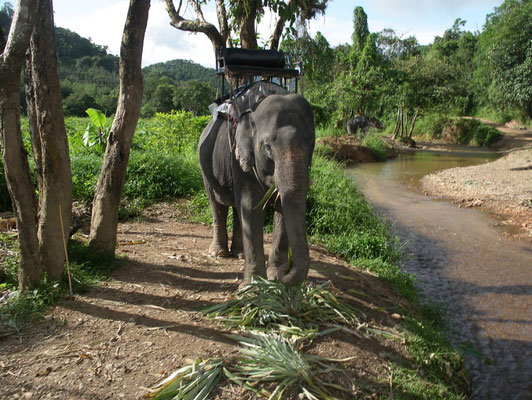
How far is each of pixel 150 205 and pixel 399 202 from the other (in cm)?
693

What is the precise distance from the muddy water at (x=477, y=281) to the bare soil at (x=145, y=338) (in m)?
0.92

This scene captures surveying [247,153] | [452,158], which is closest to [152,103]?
[452,158]

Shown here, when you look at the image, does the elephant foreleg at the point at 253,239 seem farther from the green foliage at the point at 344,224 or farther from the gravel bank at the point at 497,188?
the gravel bank at the point at 497,188

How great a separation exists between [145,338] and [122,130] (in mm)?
2374

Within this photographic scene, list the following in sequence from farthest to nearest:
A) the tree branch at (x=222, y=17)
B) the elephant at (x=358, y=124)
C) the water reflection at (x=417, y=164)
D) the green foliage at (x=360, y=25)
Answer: the green foliage at (x=360, y=25) < the elephant at (x=358, y=124) < the water reflection at (x=417, y=164) < the tree branch at (x=222, y=17)

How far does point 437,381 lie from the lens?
3568mm

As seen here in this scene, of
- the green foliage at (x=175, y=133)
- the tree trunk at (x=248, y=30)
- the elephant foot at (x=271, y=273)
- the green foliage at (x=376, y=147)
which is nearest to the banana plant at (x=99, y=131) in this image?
the green foliage at (x=175, y=133)

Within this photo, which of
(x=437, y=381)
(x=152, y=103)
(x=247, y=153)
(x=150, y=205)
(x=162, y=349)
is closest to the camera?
(x=162, y=349)

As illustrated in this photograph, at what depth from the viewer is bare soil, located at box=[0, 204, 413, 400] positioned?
2.97 meters

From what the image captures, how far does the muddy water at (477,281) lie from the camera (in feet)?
14.0

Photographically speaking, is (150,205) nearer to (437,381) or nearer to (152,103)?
(437,381)

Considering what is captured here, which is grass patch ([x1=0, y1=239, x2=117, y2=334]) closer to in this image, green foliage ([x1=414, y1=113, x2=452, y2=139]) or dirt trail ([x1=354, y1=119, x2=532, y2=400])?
dirt trail ([x1=354, y1=119, x2=532, y2=400])

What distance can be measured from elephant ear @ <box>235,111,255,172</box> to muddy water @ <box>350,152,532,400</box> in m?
2.93

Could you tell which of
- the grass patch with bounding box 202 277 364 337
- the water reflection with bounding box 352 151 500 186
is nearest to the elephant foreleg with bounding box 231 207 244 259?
the grass patch with bounding box 202 277 364 337
